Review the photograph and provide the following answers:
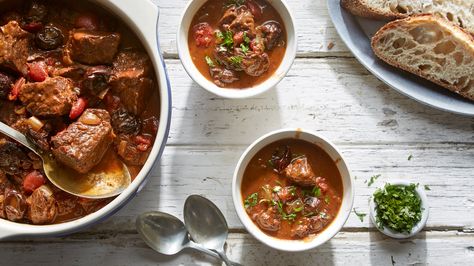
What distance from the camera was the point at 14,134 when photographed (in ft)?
12.9

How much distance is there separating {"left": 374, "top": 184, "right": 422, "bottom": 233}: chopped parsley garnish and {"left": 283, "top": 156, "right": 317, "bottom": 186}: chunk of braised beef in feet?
1.71

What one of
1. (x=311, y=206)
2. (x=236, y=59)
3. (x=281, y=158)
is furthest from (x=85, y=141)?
(x=311, y=206)

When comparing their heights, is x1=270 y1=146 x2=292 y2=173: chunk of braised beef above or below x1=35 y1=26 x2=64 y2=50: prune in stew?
below

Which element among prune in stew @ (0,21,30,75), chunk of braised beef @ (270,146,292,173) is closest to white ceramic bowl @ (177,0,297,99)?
chunk of braised beef @ (270,146,292,173)

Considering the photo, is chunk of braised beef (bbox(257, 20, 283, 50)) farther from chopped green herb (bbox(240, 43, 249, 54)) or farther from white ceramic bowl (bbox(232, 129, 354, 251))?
white ceramic bowl (bbox(232, 129, 354, 251))

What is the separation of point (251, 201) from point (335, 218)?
1.82 feet

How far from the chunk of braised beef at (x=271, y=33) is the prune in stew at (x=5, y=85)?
164 centimetres

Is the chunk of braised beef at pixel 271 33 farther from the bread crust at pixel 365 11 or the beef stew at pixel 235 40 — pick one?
the bread crust at pixel 365 11

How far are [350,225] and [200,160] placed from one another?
3.74ft

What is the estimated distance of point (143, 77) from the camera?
157 inches

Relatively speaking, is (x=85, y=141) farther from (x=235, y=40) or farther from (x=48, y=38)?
(x=235, y=40)

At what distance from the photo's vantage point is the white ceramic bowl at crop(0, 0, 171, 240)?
3.79 meters

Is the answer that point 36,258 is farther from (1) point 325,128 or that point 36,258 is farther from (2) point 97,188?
(1) point 325,128

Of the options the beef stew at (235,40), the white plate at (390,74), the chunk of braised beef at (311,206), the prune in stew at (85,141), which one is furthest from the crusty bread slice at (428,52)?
the prune in stew at (85,141)
